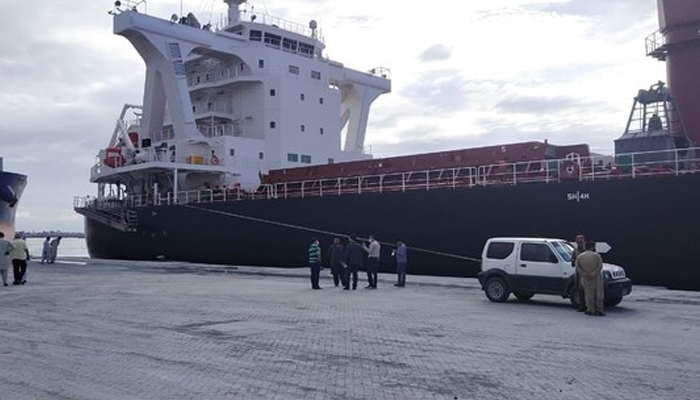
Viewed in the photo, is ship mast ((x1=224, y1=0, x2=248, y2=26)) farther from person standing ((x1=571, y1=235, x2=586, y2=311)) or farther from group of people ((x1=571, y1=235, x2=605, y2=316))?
group of people ((x1=571, y1=235, x2=605, y2=316))

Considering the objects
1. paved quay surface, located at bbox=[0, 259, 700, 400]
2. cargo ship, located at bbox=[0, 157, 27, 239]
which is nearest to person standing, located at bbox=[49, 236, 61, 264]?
cargo ship, located at bbox=[0, 157, 27, 239]

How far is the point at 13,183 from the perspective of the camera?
38.3 meters

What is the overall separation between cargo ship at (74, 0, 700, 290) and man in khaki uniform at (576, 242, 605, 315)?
19.3ft

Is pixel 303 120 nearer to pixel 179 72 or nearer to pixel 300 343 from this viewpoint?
pixel 179 72

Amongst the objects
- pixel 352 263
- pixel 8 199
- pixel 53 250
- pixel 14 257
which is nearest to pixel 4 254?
pixel 14 257

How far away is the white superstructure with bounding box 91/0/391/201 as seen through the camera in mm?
32781

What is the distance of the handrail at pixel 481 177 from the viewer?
19234 mm

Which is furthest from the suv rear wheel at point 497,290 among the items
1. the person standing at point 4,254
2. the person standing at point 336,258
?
the person standing at point 4,254

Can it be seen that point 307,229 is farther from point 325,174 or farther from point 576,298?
point 576,298

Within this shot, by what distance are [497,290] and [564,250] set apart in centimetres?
182

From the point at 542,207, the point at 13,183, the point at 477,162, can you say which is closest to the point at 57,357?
the point at 542,207

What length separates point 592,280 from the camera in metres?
13.1

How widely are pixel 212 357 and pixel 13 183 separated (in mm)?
35194

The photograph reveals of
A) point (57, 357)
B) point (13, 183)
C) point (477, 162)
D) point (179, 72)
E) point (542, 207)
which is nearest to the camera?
point (57, 357)
